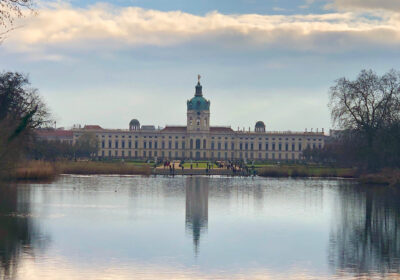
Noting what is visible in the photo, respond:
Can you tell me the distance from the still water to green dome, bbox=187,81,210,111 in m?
134

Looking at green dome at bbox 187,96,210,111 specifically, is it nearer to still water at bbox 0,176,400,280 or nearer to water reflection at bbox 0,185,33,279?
still water at bbox 0,176,400,280

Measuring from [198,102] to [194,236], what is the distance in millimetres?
152995

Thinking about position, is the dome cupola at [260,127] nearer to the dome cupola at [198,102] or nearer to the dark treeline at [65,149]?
the dome cupola at [198,102]

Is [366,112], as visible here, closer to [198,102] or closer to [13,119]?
[13,119]

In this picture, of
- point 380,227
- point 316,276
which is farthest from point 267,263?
point 380,227

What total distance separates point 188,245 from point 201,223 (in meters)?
5.85

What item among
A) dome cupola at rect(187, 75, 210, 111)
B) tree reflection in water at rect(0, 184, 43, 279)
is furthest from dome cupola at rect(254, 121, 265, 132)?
tree reflection in water at rect(0, 184, 43, 279)

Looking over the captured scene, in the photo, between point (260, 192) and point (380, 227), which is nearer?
point (380, 227)

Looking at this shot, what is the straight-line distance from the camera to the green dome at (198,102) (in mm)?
178125

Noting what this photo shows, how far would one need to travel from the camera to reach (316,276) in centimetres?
1956

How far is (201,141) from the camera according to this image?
178125mm

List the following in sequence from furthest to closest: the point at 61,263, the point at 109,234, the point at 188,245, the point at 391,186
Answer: the point at 391,186
the point at 109,234
the point at 188,245
the point at 61,263

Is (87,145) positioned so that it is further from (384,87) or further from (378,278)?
(378,278)

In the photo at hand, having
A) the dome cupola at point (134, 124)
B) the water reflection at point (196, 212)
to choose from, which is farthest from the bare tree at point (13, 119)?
the dome cupola at point (134, 124)
